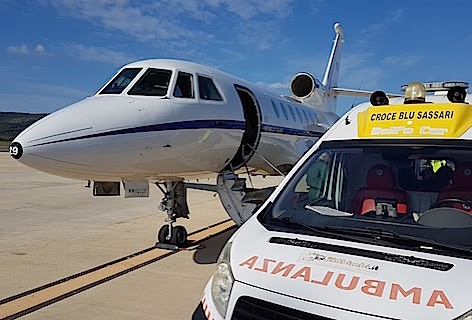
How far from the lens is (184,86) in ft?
25.1

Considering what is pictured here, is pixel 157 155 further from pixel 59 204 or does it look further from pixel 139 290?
pixel 59 204

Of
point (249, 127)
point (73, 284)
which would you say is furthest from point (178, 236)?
point (249, 127)

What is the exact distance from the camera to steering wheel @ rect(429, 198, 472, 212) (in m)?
3.43

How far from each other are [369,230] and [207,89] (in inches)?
214

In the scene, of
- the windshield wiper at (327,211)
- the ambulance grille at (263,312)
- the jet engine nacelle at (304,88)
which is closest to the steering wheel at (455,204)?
the windshield wiper at (327,211)

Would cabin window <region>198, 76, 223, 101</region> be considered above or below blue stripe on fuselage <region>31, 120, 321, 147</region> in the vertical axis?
above

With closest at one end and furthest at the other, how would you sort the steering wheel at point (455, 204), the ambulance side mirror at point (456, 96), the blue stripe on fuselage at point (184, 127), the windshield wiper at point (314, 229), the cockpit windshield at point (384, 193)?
the windshield wiper at point (314, 229)
the cockpit windshield at point (384, 193)
the steering wheel at point (455, 204)
the ambulance side mirror at point (456, 96)
the blue stripe on fuselage at point (184, 127)

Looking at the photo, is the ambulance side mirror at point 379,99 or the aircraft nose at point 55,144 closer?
the ambulance side mirror at point 379,99

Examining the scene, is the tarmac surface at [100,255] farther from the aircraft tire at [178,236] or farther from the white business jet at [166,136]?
the white business jet at [166,136]

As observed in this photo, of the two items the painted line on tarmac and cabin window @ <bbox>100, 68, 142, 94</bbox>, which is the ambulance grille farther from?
cabin window @ <bbox>100, 68, 142, 94</bbox>

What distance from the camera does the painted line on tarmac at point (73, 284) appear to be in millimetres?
5223

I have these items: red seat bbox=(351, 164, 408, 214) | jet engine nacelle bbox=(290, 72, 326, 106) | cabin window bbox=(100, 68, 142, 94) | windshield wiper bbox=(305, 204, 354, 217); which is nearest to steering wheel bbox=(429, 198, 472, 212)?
red seat bbox=(351, 164, 408, 214)

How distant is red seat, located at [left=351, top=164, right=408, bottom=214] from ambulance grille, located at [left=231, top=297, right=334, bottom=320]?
126 centimetres

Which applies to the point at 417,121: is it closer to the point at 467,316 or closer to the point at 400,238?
the point at 400,238
